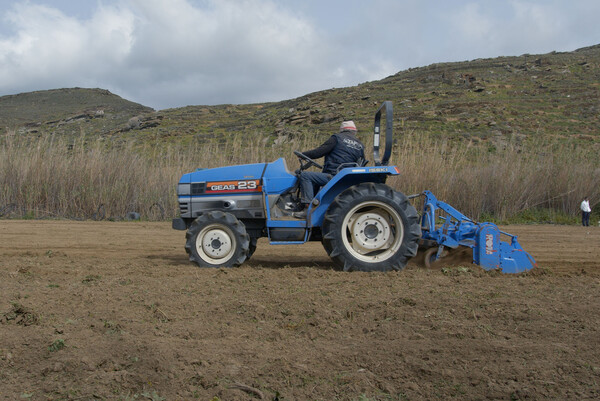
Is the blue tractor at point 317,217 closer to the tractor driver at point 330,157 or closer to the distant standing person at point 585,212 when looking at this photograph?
the tractor driver at point 330,157

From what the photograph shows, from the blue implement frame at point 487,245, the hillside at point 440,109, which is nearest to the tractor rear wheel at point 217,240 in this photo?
the blue implement frame at point 487,245

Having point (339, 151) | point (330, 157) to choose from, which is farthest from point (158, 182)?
point (339, 151)

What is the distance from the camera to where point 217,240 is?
20.2 ft

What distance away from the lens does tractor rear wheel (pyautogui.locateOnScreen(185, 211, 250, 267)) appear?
6.09 metres

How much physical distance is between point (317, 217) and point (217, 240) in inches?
46.0

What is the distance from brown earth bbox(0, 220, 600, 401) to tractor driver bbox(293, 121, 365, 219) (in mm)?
891

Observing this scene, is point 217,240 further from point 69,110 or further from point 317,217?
point 69,110

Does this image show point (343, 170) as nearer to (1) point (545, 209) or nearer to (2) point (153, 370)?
(2) point (153, 370)

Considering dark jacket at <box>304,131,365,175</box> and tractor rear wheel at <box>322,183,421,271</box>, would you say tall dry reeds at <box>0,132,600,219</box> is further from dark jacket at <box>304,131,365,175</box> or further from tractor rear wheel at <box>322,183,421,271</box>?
tractor rear wheel at <box>322,183,421,271</box>

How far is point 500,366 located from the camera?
3.11m

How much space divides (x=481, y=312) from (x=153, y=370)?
2.40 m

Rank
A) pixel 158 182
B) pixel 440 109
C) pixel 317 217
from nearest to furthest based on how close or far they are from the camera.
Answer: pixel 317 217, pixel 158 182, pixel 440 109

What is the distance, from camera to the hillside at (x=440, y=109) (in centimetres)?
3231

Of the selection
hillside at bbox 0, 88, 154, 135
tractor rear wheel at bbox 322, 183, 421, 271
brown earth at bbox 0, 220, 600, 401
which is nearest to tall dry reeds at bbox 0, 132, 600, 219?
tractor rear wheel at bbox 322, 183, 421, 271
